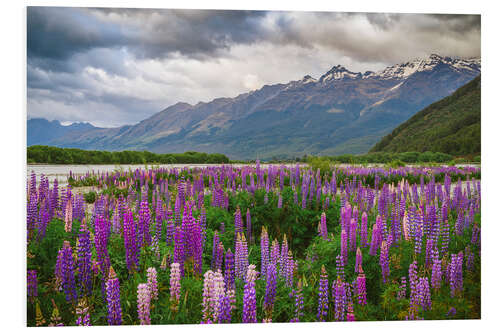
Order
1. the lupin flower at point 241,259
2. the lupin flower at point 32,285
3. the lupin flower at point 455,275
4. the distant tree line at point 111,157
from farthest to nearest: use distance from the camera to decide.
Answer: the distant tree line at point 111,157
the lupin flower at point 455,275
the lupin flower at point 32,285
the lupin flower at point 241,259

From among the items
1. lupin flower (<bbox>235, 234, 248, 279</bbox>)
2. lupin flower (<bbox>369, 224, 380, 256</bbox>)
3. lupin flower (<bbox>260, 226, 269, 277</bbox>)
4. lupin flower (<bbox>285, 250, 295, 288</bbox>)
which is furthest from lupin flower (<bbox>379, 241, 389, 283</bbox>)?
lupin flower (<bbox>235, 234, 248, 279</bbox>)

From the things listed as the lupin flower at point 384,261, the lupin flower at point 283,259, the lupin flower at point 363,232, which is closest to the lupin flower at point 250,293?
the lupin flower at point 283,259

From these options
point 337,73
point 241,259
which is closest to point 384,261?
point 241,259

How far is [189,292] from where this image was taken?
307 cm

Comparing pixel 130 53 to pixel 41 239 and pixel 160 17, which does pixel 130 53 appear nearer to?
pixel 160 17

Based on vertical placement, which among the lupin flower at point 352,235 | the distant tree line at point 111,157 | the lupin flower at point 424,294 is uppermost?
the distant tree line at point 111,157

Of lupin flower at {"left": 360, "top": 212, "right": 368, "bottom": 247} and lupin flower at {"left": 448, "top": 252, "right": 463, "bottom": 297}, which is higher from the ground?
lupin flower at {"left": 360, "top": 212, "right": 368, "bottom": 247}

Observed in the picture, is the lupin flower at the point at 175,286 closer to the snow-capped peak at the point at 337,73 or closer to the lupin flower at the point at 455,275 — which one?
the lupin flower at the point at 455,275

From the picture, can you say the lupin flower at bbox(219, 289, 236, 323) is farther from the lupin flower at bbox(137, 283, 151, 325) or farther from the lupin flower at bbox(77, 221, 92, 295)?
the lupin flower at bbox(77, 221, 92, 295)

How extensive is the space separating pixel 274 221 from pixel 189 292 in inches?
116

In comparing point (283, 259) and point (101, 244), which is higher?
point (101, 244)

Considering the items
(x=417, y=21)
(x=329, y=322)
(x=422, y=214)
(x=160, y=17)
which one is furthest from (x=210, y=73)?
(x=329, y=322)

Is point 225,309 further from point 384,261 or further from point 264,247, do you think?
point 384,261

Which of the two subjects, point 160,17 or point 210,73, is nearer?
point 160,17
